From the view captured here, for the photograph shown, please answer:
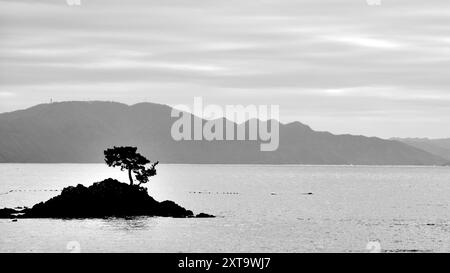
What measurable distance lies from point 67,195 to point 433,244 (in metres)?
55.6

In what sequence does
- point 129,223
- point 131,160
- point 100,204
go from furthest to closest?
point 131,160
point 100,204
point 129,223

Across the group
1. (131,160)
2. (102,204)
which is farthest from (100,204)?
(131,160)

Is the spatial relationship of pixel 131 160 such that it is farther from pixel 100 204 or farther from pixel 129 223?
pixel 129 223

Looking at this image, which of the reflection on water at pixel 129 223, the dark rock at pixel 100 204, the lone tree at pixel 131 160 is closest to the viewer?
the reflection on water at pixel 129 223

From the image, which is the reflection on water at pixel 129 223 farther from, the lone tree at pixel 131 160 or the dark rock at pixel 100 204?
the lone tree at pixel 131 160

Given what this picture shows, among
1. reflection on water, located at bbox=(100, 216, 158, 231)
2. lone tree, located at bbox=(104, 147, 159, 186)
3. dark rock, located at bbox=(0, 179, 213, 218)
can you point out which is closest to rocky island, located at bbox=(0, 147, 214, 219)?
dark rock, located at bbox=(0, 179, 213, 218)

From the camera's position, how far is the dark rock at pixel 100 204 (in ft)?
368

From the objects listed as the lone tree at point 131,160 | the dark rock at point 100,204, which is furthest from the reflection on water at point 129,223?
the lone tree at point 131,160

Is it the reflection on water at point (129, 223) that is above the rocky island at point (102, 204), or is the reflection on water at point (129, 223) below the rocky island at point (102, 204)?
below

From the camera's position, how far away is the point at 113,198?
115 metres

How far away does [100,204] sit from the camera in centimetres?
11431

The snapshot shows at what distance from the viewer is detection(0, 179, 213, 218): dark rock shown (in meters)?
112
